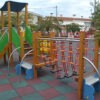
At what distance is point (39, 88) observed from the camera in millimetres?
4871

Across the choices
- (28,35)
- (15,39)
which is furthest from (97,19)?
(15,39)

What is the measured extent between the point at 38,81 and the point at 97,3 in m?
3.10

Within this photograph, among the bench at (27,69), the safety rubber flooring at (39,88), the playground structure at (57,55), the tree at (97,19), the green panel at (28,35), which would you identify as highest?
the tree at (97,19)

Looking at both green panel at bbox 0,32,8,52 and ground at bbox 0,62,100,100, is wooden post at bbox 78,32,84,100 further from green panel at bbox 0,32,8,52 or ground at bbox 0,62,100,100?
green panel at bbox 0,32,8,52

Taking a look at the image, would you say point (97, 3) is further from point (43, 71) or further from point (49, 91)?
point (43, 71)

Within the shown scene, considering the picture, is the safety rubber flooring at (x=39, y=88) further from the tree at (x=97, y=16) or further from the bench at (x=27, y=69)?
the tree at (x=97, y=16)

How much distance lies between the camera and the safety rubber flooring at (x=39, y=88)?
14.1 ft

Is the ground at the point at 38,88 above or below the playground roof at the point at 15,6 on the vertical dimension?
below

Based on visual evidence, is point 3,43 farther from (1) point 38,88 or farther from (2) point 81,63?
(2) point 81,63

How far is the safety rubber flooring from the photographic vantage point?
4285 millimetres

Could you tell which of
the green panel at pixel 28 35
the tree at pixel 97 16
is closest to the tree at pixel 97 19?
the tree at pixel 97 16

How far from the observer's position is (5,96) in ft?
14.4

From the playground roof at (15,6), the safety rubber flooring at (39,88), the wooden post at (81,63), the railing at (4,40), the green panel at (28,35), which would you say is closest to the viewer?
the wooden post at (81,63)

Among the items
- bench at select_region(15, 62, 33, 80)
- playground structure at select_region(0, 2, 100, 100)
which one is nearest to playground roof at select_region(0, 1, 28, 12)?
playground structure at select_region(0, 2, 100, 100)
